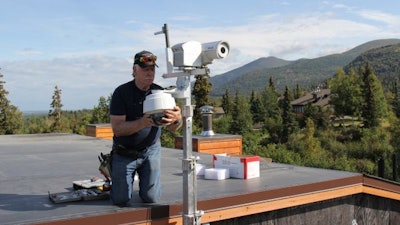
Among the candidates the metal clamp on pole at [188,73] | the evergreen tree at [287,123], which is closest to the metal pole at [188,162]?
the metal clamp on pole at [188,73]

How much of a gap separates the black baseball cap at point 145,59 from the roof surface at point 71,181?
1.08 m

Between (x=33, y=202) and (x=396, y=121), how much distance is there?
4591cm

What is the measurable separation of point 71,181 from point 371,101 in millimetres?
50105

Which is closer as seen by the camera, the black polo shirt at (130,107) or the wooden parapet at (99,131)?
the black polo shirt at (130,107)

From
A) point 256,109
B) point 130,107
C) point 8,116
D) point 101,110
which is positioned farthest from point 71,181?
point 256,109

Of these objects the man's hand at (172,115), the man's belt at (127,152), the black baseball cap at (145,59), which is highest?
the black baseball cap at (145,59)

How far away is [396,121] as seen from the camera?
4481 centimetres

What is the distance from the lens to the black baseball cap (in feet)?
11.2

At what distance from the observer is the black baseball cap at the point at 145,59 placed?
3.41 metres

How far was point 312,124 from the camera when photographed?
162 feet

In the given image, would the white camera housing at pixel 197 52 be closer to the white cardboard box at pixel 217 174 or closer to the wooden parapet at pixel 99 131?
the white cardboard box at pixel 217 174

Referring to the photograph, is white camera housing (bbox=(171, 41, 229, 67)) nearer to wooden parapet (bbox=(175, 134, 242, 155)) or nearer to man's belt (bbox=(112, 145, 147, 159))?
man's belt (bbox=(112, 145, 147, 159))

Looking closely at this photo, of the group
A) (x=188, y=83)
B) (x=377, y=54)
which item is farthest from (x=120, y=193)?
(x=377, y=54)

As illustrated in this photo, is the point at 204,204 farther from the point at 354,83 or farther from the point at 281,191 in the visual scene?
the point at 354,83
